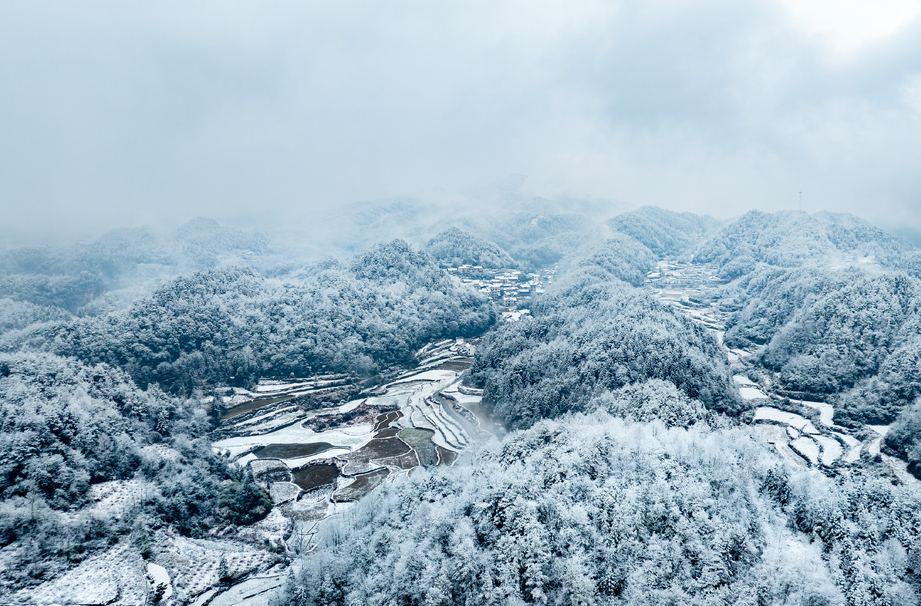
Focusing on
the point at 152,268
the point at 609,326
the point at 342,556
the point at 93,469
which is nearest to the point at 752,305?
the point at 609,326

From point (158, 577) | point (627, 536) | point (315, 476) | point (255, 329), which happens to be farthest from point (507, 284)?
point (158, 577)

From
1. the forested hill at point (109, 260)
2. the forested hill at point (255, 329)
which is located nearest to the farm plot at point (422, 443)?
the forested hill at point (255, 329)

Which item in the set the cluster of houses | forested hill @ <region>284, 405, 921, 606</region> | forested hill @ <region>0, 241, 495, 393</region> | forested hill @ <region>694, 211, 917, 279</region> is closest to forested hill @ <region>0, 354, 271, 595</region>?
forested hill @ <region>284, 405, 921, 606</region>

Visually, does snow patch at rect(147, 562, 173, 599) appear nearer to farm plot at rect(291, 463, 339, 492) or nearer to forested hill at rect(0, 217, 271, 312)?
farm plot at rect(291, 463, 339, 492)

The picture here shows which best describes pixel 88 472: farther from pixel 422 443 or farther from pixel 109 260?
pixel 109 260

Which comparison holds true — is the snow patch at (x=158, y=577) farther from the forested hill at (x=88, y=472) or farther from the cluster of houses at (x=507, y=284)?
the cluster of houses at (x=507, y=284)

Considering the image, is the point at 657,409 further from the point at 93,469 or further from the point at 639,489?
the point at 93,469
